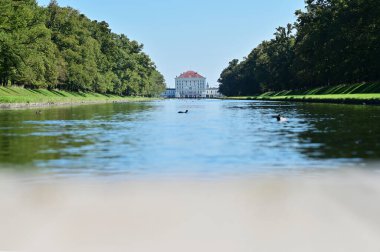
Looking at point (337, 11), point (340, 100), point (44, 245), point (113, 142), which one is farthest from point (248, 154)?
point (337, 11)

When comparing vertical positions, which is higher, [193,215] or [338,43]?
[338,43]

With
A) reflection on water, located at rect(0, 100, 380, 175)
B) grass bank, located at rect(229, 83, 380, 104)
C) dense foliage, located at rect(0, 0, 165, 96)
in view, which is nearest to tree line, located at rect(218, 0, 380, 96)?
grass bank, located at rect(229, 83, 380, 104)

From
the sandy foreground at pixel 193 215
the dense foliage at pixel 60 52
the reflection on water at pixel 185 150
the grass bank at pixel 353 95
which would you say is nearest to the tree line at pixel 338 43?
the grass bank at pixel 353 95

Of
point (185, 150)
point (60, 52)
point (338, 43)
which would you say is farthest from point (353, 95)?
point (185, 150)

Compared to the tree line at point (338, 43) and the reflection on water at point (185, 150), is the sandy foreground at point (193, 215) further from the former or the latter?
the tree line at point (338, 43)

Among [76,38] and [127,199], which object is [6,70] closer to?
[76,38]

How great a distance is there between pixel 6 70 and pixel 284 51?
279ft

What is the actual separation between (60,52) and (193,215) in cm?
10158

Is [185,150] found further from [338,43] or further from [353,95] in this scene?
[338,43]

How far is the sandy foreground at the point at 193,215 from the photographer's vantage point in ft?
24.3

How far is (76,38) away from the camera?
11612cm

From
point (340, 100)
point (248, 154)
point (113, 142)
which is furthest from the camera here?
point (340, 100)

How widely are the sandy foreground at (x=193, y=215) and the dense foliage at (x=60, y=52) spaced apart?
58700 mm

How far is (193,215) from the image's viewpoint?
883 centimetres
